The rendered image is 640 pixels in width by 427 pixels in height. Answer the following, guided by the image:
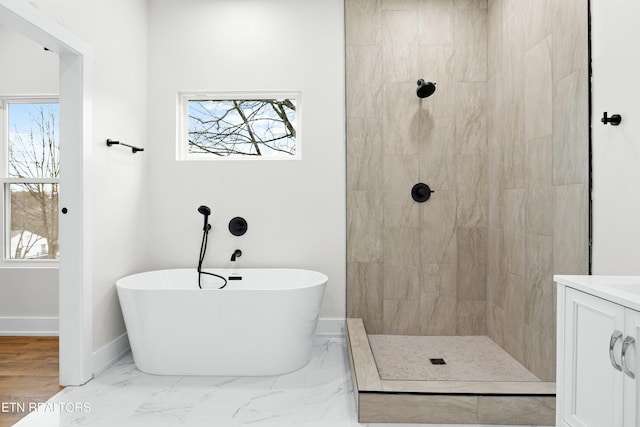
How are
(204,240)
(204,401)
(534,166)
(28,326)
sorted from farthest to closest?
(28,326) → (204,240) → (534,166) → (204,401)

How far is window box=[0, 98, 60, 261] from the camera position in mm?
3783

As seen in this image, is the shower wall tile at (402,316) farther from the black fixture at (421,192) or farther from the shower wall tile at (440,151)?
the shower wall tile at (440,151)

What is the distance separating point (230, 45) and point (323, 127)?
107 cm

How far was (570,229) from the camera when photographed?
228cm

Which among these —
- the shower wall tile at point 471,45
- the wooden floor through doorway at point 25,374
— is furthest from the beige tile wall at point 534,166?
the wooden floor through doorway at point 25,374

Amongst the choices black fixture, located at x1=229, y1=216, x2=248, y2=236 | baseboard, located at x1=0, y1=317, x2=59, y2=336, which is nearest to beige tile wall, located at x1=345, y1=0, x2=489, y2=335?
black fixture, located at x1=229, y1=216, x2=248, y2=236

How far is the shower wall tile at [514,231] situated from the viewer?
2887 millimetres

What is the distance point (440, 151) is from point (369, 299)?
4.51 feet

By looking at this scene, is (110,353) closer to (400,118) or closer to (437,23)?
(400,118)

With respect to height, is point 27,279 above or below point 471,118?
below

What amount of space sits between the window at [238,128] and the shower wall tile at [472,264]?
5.44ft

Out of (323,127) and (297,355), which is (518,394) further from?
(323,127)

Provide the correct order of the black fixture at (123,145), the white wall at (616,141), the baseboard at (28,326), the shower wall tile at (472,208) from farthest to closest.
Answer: the baseboard at (28,326), the shower wall tile at (472,208), the black fixture at (123,145), the white wall at (616,141)

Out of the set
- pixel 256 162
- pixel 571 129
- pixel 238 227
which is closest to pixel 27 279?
pixel 238 227
